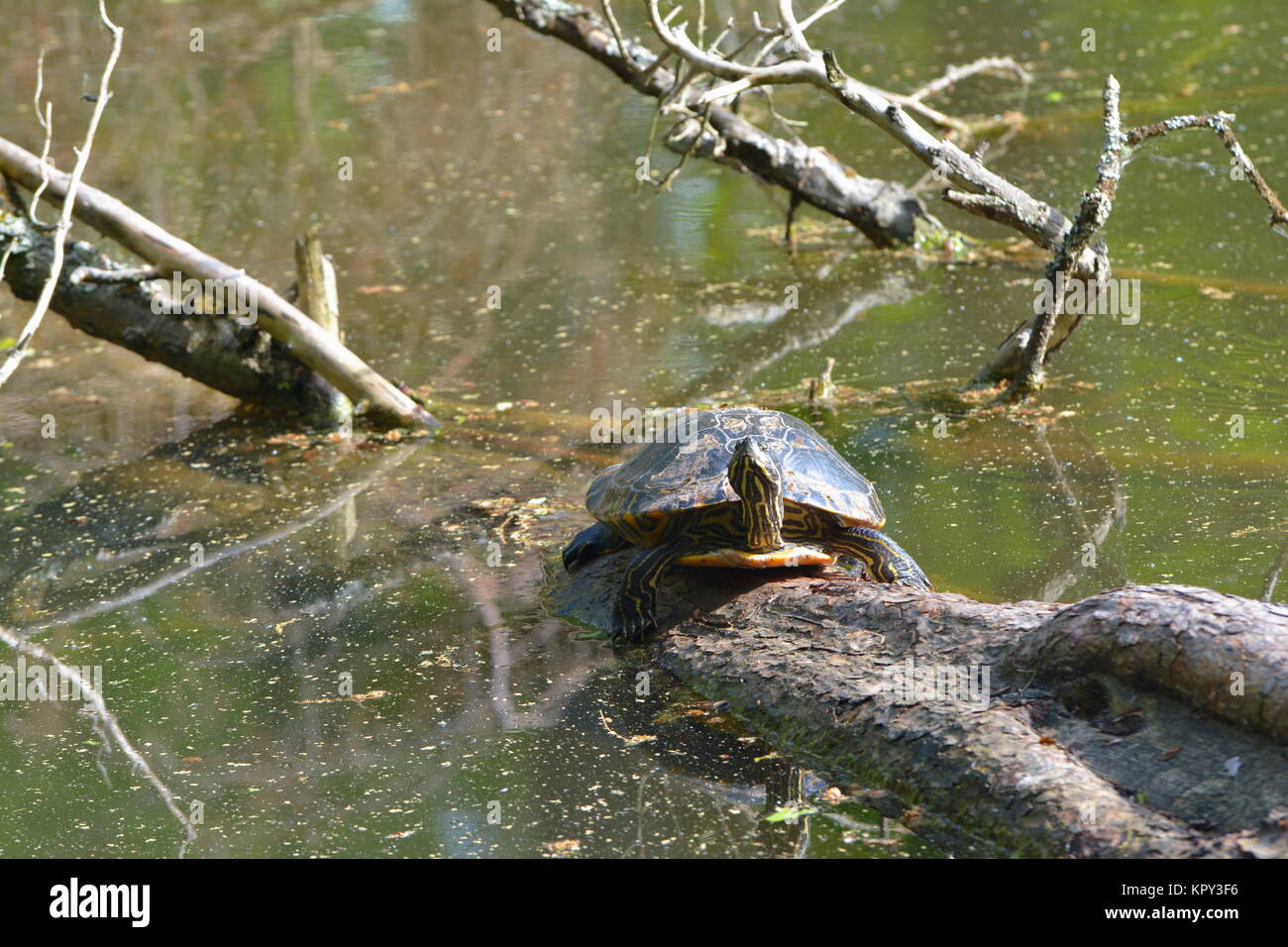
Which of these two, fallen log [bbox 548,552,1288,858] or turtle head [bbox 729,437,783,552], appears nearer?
fallen log [bbox 548,552,1288,858]

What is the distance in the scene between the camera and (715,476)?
14.8 ft

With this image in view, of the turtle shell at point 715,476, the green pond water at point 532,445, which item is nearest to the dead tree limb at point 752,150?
the green pond water at point 532,445

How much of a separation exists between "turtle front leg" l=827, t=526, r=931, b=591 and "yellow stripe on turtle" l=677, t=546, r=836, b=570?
0.72 ft

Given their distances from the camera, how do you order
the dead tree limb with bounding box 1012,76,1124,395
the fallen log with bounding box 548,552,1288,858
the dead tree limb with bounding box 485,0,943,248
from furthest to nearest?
1. the dead tree limb with bounding box 485,0,943,248
2. the dead tree limb with bounding box 1012,76,1124,395
3. the fallen log with bounding box 548,552,1288,858

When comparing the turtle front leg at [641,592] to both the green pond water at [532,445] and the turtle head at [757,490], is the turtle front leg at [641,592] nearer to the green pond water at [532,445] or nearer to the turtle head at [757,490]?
the green pond water at [532,445]

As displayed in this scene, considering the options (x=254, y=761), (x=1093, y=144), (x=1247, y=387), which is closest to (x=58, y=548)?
(x=254, y=761)

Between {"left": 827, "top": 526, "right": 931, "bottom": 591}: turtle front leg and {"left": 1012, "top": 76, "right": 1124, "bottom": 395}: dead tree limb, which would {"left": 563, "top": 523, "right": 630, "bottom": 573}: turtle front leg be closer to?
{"left": 827, "top": 526, "right": 931, "bottom": 591}: turtle front leg

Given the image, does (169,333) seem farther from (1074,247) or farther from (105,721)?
(1074,247)

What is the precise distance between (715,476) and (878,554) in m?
0.63

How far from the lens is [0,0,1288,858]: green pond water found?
3965 mm

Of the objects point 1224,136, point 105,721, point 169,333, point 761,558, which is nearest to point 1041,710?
point 761,558

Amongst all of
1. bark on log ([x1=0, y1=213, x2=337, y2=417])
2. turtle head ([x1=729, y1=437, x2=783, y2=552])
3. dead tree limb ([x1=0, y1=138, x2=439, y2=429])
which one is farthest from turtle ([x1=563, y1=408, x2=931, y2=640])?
bark on log ([x1=0, y1=213, x2=337, y2=417])

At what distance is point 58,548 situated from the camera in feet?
19.9

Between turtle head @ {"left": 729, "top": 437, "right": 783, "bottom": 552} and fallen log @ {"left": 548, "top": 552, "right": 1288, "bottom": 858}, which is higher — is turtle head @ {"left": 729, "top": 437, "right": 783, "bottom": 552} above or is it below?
above
